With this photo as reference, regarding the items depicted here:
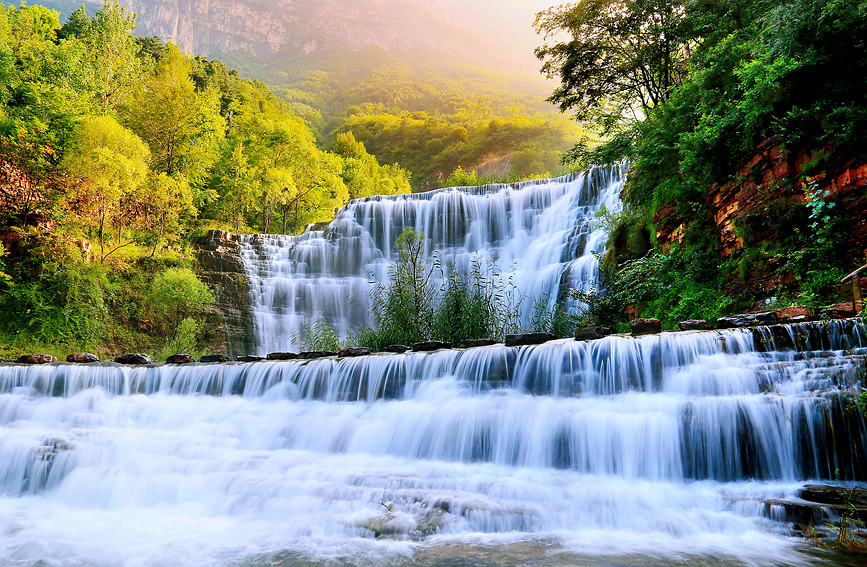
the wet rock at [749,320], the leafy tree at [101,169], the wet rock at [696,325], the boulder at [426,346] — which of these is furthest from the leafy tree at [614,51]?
the leafy tree at [101,169]

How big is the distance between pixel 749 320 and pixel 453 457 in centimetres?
394

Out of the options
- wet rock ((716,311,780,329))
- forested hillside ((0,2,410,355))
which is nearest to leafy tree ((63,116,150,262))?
→ forested hillside ((0,2,410,355))

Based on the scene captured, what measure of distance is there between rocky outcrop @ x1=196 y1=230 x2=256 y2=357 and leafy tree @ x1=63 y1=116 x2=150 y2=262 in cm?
306

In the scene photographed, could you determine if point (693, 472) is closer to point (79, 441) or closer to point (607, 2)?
point (79, 441)

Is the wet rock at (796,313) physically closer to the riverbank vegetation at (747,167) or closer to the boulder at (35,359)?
the riverbank vegetation at (747,167)

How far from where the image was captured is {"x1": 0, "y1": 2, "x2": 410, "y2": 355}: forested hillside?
16.7 m

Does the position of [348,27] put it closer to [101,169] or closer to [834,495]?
[101,169]

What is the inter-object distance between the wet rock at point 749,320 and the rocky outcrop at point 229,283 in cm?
1638

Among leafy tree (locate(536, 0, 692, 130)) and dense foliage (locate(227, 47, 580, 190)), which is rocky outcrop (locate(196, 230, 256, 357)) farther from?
dense foliage (locate(227, 47, 580, 190))

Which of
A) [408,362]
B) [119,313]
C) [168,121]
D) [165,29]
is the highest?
[165,29]

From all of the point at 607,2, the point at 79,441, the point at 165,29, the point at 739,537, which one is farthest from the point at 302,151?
the point at 165,29

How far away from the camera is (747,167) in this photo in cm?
823

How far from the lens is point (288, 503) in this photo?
500 centimetres

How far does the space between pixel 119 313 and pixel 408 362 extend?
15.3 metres
